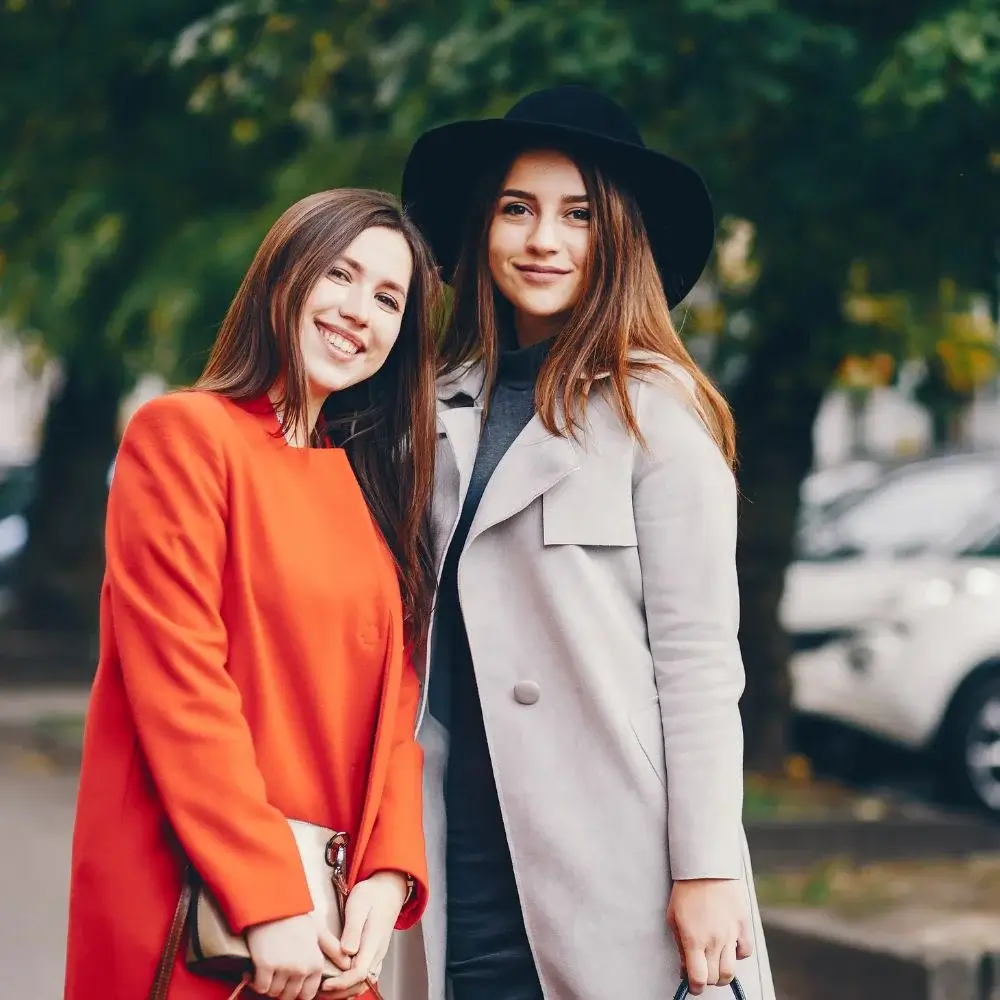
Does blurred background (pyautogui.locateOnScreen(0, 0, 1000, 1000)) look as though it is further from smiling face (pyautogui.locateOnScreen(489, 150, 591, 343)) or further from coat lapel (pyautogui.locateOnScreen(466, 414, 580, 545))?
coat lapel (pyautogui.locateOnScreen(466, 414, 580, 545))

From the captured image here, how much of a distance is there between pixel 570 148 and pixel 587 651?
0.88 meters

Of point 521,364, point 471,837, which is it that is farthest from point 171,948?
point 521,364

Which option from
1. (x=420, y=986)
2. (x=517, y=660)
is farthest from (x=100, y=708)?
(x=420, y=986)

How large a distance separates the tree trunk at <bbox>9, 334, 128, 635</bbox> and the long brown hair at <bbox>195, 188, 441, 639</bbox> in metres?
13.3

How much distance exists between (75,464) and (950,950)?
12318 mm

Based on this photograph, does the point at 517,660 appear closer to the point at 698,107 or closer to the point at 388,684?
the point at 388,684

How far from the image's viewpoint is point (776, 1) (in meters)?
5.96

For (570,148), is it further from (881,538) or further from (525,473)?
(881,538)

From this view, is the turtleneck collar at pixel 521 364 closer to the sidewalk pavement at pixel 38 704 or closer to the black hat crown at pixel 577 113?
the black hat crown at pixel 577 113

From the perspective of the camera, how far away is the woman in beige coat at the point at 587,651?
112 inches

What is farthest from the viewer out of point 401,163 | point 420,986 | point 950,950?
point 401,163

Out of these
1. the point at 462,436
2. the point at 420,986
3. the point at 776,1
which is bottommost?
the point at 420,986

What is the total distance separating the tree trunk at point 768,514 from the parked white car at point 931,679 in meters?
0.21

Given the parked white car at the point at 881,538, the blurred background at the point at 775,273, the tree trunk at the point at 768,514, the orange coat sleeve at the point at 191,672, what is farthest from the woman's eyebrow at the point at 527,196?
the parked white car at the point at 881,538
